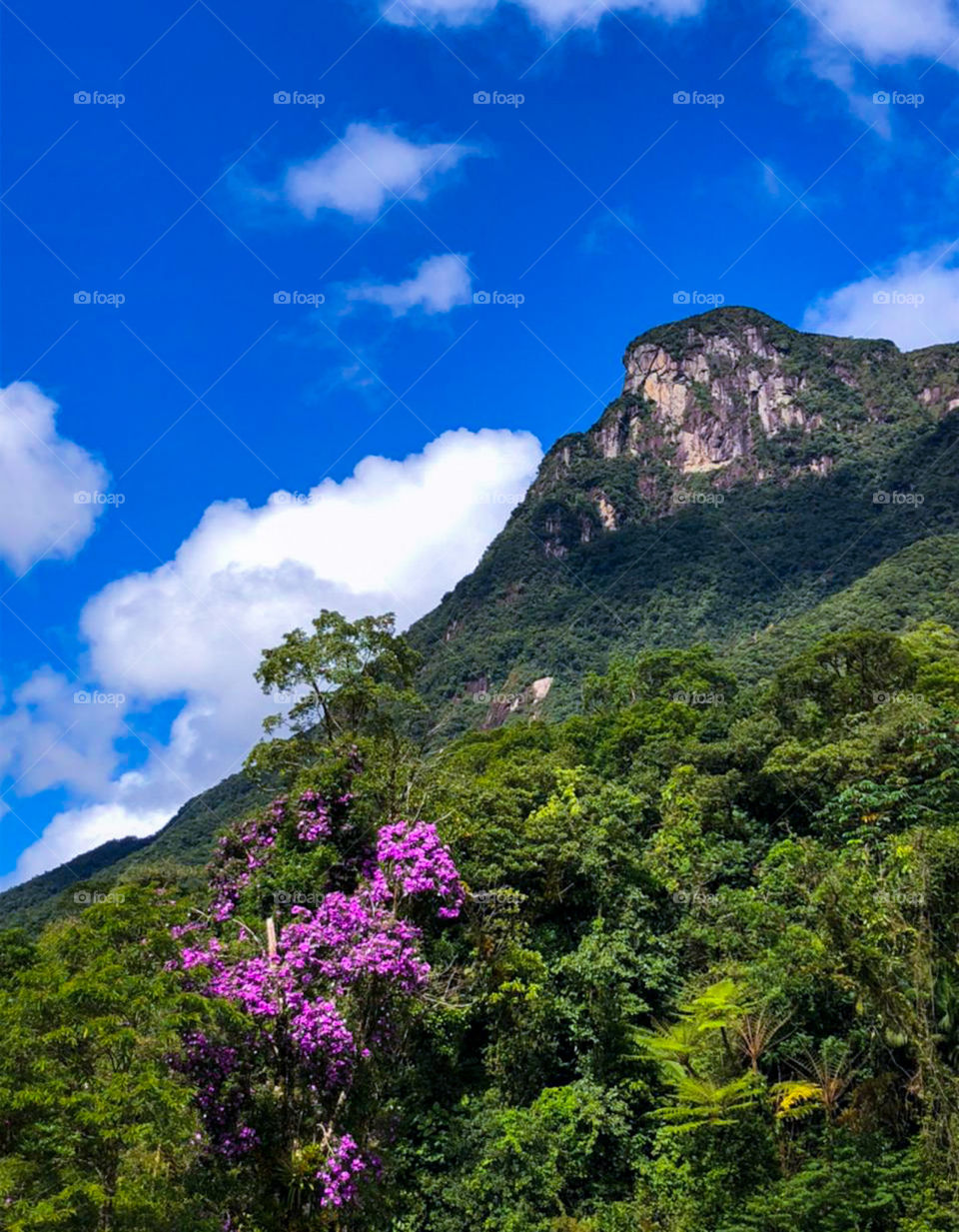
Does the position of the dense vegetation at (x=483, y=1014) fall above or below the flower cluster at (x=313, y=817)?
below

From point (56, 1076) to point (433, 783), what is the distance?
716 cm

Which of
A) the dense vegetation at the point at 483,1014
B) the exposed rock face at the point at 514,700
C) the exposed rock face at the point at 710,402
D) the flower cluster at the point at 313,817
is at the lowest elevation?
the dense vegetation at the point at 483,1014

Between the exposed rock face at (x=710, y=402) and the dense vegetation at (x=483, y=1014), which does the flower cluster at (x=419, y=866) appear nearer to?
the dense vegetation at (x=483, y=1014)

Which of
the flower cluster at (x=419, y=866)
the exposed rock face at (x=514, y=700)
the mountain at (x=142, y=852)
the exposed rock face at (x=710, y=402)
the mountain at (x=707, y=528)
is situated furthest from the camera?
the exposed rock face at (x=710, y=402)

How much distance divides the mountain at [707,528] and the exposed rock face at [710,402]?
0.31 m

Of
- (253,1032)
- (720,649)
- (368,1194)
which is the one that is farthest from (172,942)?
(720,649)

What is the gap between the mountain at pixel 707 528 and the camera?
89.6 meters

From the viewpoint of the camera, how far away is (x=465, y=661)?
11438 centimetres

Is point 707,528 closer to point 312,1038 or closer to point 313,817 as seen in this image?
point 313,817

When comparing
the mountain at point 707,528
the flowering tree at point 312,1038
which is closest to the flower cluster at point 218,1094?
the flowering tree at point 312,1038

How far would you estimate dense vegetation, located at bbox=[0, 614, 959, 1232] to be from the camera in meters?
8.00

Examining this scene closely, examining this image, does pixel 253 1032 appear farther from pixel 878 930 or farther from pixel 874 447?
pixel 874 447

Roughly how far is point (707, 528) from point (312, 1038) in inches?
4997

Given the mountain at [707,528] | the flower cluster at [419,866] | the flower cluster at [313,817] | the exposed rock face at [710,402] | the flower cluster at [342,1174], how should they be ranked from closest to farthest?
1. the flower cluster at [342,1174]
2. the flower cluster at [419,866]
3. the flower cluster at [313,817]
4. the mountain at [707,528]
5. the exposed rock face at [710,402]
